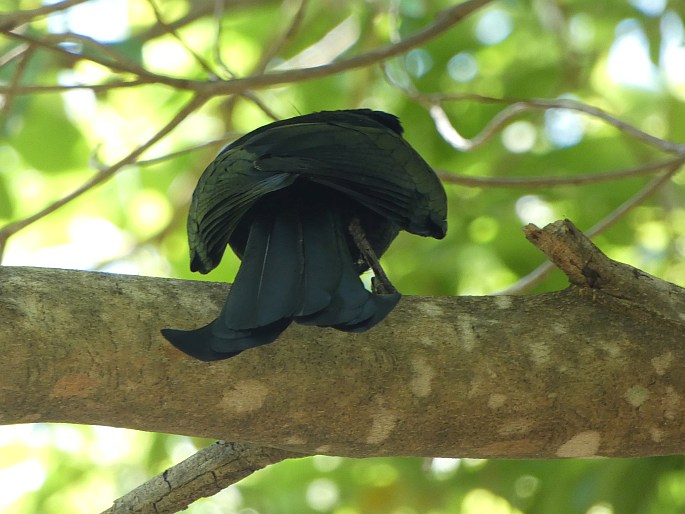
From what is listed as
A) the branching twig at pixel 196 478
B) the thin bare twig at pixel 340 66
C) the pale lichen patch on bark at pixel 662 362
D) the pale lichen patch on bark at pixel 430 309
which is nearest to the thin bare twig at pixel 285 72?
the thin bare twig at pixel 340 66

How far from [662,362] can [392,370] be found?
24.1 inches

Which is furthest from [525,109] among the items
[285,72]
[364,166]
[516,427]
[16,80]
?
[16,80]

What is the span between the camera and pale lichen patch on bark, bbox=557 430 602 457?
2.10m

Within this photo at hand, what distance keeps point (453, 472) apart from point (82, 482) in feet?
6.35

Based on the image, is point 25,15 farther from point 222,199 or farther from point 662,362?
point 662,362

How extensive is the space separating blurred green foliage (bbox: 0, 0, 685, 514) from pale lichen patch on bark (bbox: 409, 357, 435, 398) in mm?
1071

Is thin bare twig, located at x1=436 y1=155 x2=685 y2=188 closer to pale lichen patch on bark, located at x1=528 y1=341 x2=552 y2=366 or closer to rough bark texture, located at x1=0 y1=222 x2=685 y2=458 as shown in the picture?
rough bark texture, located at x1=0 y1=222 x2=685 y2=458

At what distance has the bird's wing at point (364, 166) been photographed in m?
2.25

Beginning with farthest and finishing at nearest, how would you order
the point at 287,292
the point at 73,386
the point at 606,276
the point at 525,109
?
the point at 525,109 → the point at 606,276 → the point at 287,292 → the point at 73,386

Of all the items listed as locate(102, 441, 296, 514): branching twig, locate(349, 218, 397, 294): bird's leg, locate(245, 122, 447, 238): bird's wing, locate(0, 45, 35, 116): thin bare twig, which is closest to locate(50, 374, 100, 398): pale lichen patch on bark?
locate(102, 441, 296, 514): branching twig

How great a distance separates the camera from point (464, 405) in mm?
2031

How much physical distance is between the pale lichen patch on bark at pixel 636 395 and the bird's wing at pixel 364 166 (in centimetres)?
65

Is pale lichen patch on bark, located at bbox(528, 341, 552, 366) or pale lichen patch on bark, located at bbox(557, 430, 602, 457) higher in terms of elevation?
pale lichen patch on bark, located at bbox(528, 341, 552, 366)

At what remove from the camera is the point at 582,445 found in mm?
2121
